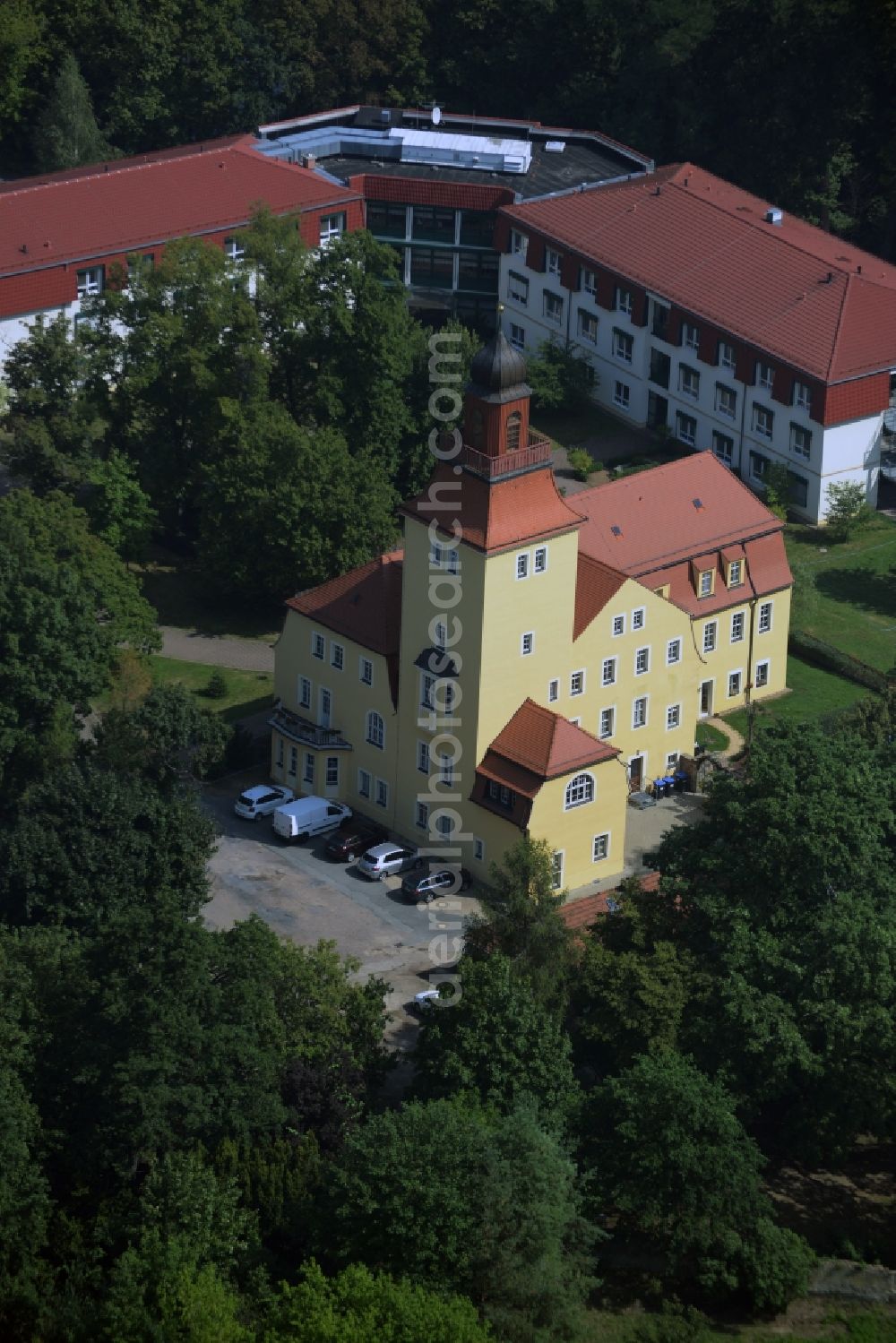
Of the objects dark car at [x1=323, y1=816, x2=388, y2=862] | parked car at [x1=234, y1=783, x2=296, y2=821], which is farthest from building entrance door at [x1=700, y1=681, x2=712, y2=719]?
parked car at [x1=234, y1=783, x2=296, y2=821]

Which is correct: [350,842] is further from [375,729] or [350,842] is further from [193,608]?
[193,608]

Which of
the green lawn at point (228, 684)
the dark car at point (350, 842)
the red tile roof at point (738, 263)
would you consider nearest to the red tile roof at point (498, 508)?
the dark car at point (350, 842)

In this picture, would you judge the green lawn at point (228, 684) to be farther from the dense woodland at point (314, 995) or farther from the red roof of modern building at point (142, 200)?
the red roof of modern building at point (142, 200)

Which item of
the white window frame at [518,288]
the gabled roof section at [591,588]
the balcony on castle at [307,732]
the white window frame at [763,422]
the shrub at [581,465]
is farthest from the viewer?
the white window frame at [518,288]

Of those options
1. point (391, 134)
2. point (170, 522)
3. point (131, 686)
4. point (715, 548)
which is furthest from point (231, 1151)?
point (391, 134)

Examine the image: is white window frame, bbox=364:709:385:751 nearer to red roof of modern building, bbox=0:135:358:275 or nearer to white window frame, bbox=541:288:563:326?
red roof of modern building, bbox=0:135:358:275
